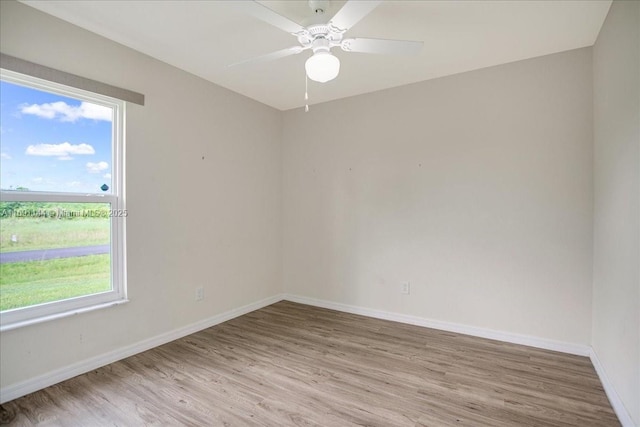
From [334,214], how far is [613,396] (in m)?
2.73

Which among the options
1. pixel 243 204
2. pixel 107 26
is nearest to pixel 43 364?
pixel 243 204

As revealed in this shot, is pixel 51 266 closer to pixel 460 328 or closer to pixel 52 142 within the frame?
pixel 52 142

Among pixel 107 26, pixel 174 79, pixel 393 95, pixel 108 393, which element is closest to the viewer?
pixel 108 393

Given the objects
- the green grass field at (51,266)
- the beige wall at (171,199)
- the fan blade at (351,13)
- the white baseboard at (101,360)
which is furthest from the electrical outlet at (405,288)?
the green grass field at (51,266)

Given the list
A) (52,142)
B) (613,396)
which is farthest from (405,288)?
(52,142)

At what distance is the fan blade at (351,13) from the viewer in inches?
59.2

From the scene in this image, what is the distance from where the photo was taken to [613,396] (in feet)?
6.25

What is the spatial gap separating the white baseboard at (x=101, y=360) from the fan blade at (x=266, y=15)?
2619mm

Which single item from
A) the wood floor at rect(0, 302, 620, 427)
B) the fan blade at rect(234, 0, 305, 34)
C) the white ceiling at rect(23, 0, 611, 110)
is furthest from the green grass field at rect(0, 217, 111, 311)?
the fan blade at rect(234, 0, 305, 34)

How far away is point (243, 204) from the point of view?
11.9 feet

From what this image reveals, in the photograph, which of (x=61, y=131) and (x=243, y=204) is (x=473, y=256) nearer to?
(x=243, y=204)

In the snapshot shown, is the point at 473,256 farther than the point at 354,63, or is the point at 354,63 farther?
the point at 473,256

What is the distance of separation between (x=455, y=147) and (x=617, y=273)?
5.29 feet

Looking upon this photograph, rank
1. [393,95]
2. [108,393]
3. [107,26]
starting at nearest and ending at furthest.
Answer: [108,393] → [107,26] → [393,95]
